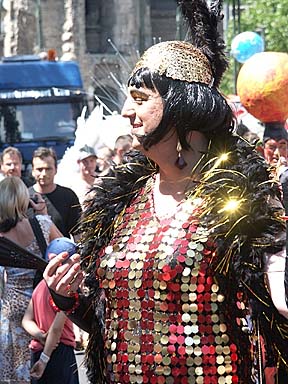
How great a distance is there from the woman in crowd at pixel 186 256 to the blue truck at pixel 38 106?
15074 millimetres

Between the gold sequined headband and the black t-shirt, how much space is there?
16.1 feet

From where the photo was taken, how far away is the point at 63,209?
8.44 meters

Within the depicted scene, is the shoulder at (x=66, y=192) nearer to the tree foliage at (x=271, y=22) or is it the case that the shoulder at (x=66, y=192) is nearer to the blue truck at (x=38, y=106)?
the blue truck at (x=38, y=106)

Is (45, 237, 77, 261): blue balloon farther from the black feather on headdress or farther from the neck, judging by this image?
the neck

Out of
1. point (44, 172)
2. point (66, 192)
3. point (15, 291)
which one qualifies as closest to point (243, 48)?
point (44, 172)

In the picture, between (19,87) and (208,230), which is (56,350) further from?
(19,87)

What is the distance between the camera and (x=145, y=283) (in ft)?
10.6

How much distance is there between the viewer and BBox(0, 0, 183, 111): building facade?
135ft

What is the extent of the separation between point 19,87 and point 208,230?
667 inches

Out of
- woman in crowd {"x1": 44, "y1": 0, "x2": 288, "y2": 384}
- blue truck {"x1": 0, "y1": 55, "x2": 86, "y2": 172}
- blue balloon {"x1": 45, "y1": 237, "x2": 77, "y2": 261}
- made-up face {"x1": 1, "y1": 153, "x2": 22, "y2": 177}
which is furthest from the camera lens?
blue truck {"x1": 0, "y1": 55, "x2": 86, "y2": 172}

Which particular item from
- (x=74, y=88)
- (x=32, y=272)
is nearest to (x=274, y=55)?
(x=32, y=272)

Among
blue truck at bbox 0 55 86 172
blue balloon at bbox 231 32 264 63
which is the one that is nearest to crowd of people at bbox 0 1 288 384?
blue balloon at bbox 231 32 264 63

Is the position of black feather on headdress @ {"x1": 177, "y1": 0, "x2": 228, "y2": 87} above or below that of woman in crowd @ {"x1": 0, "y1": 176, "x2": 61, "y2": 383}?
above

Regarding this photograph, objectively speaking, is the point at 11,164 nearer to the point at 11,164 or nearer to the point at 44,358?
the point at 11,164
